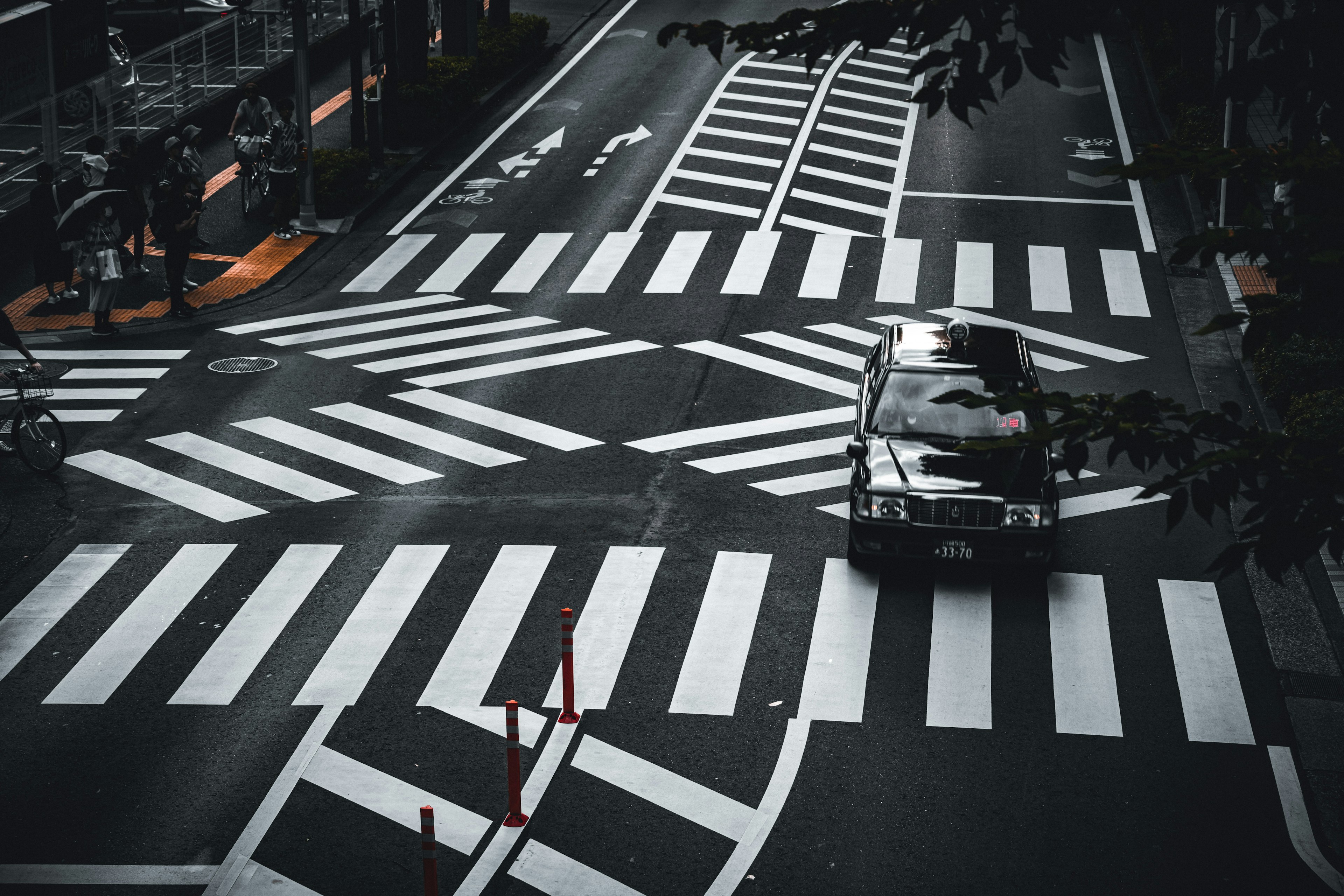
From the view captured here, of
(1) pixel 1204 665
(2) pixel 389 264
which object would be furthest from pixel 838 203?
(1) pixel 1204 665

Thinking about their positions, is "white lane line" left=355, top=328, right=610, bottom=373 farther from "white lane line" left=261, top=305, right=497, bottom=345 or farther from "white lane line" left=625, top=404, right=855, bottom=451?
"white lane line" left=625, top=404, right=855, bottom=451

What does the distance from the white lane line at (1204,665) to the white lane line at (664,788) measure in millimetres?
3722

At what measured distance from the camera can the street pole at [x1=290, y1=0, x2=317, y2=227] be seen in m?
24.1

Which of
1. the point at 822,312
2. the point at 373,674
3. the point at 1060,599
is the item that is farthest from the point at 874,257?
the point at 373,674

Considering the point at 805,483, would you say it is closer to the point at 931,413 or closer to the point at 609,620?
the point at 931,413

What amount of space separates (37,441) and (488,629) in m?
6.63

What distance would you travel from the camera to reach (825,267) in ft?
77.4

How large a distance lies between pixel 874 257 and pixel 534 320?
20.0 feet

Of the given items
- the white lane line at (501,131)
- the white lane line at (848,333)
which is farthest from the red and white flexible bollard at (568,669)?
the white lane line at (501,131)

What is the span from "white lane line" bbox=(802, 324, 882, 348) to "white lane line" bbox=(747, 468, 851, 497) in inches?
179

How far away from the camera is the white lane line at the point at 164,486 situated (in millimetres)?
15133

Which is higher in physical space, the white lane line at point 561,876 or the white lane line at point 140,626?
the white lane line at point 561,876

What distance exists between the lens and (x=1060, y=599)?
43.5 feet

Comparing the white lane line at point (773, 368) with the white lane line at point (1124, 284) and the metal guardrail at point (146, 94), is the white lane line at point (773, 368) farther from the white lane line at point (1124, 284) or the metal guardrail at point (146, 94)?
the metal guardrail at point (146, 94)
